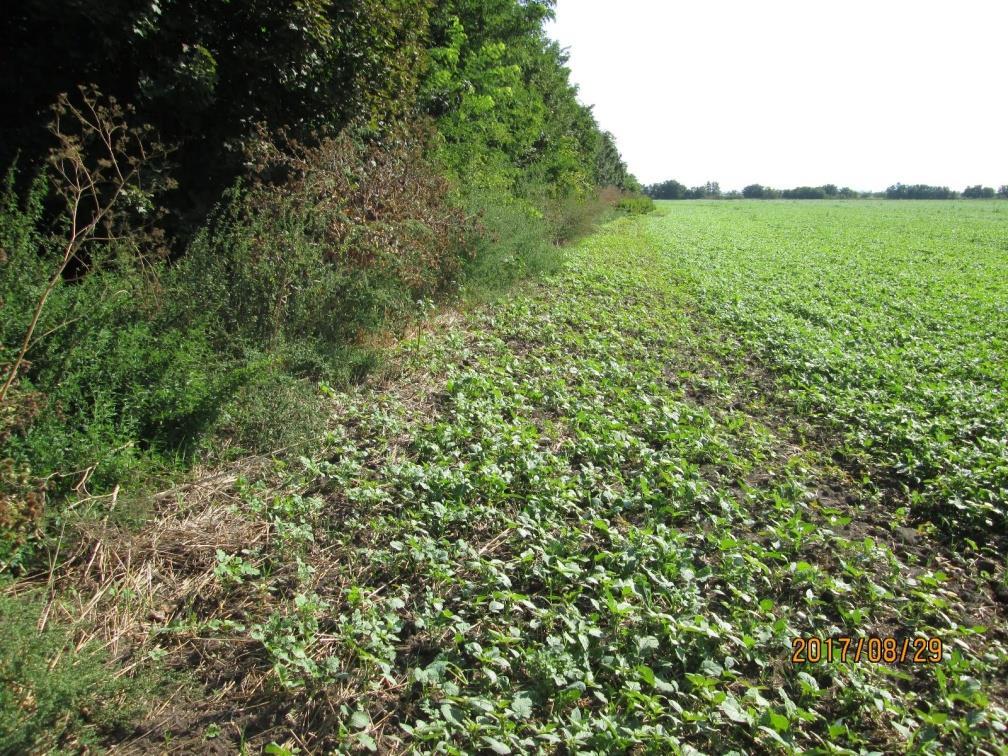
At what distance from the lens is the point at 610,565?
3318mm

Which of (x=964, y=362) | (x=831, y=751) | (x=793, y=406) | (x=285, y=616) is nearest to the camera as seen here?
(x=831, y=751)

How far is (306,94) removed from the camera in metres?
6.36

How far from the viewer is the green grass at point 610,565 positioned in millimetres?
2436

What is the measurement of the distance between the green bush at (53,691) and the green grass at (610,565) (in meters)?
0.20

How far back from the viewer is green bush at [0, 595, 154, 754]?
79.4 inches

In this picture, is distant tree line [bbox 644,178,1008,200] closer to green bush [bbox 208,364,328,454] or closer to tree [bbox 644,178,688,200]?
tree [bbox 644,178,688,200]

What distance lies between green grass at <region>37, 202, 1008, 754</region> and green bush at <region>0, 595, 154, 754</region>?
198 mm

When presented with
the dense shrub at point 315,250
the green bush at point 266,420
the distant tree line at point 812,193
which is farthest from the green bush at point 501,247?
the distant tree line at point 812,193

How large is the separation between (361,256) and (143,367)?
8.94ft

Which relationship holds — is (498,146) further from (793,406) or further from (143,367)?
(143,367)

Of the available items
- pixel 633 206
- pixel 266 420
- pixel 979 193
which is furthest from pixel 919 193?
pixel 266 420

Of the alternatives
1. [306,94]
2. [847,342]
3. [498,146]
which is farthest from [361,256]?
[498,146]
